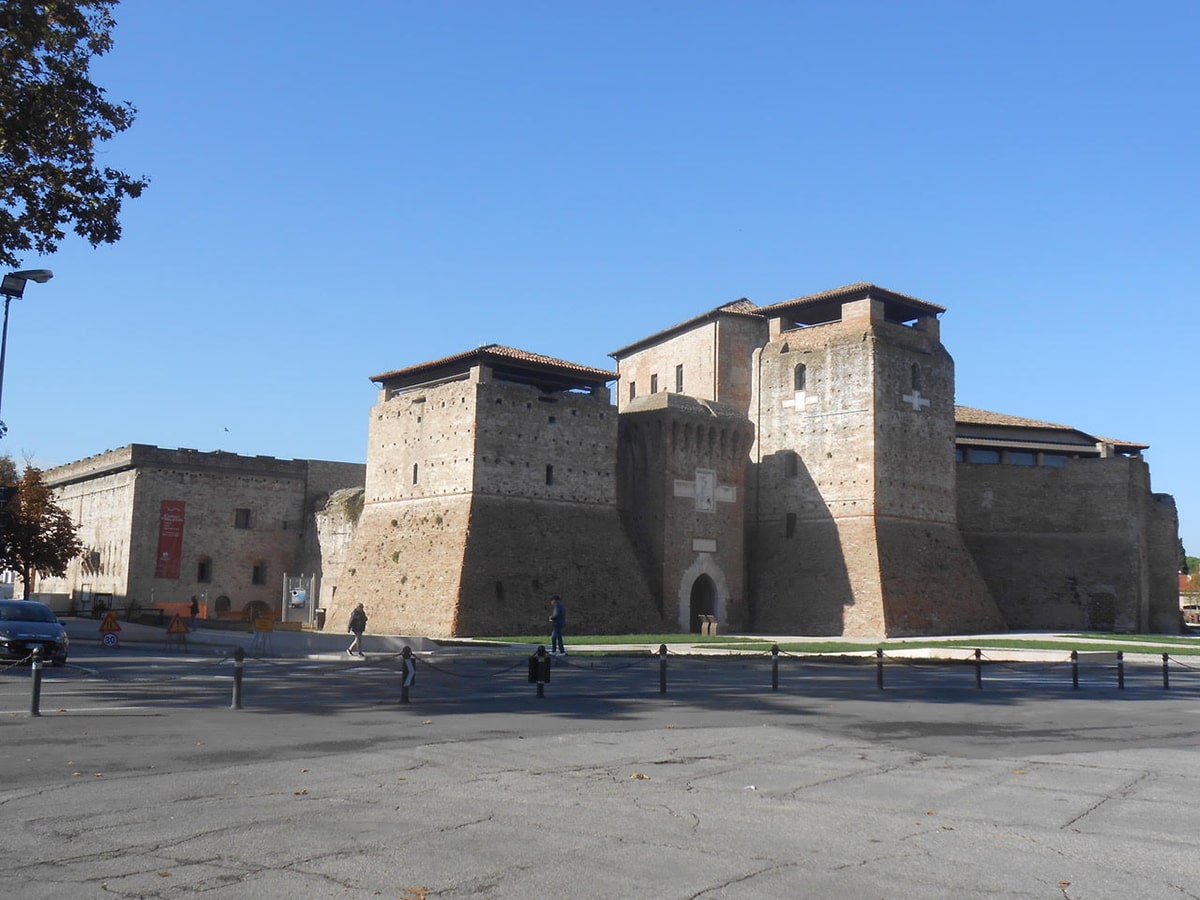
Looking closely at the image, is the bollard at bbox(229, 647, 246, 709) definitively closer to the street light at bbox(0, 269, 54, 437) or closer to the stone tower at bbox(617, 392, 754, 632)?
the street light at bbox(0, 269, 54, 437)

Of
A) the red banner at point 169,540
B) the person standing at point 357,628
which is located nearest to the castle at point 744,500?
the red banner at point 169,540

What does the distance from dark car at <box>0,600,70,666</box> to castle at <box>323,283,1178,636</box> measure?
13770 millimetres

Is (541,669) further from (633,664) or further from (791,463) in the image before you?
(791,463)

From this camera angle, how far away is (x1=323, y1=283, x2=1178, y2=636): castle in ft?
119

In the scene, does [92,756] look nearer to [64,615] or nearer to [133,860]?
[133,860]

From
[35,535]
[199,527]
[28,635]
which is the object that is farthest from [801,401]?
[35,535]

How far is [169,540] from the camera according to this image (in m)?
46.0

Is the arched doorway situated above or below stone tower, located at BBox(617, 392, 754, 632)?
below

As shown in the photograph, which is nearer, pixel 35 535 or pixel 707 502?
pixel 707 502

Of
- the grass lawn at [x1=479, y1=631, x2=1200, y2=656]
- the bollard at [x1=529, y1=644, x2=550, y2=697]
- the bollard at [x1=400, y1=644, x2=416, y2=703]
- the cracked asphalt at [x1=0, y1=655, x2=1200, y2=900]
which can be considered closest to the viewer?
the cracked asphalt at [x1=0, y1=655, x2=1200, y2=900]

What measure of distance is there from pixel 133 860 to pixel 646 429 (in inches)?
1388

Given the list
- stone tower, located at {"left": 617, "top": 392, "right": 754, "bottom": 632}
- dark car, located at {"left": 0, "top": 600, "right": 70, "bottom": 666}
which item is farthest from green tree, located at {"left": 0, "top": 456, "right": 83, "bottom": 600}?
stone tower, located at {"left": 617, "top": 392, "right": 754, "bottom": 632}

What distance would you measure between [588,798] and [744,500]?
115 feet

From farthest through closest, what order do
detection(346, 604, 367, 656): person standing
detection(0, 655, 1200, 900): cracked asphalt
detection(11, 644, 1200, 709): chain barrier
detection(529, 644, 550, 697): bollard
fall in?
detection(346, 604, 367, 656): person standing, detection(11, 644, 1200, 709): chain barrier, detection(529, 644, 550, 697): bollard, detection(0, 655, 1200, 900): cracked asphalt
